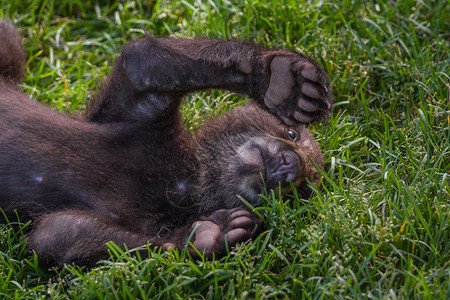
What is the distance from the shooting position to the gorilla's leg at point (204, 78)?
402 centimetres

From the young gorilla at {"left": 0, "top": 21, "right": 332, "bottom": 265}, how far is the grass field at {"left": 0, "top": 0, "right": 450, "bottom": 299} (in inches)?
7.7

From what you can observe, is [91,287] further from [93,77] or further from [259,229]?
[93,77]

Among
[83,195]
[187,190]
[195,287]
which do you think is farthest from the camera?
[187,190]

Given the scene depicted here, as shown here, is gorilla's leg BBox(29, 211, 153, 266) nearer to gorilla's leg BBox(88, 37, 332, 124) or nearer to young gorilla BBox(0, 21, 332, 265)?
young gorilla BBox(0, 21, 332, 265)

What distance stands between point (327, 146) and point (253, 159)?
0.84 metres

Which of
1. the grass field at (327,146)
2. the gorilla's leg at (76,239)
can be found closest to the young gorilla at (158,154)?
the gorilla's leg at (76,239)

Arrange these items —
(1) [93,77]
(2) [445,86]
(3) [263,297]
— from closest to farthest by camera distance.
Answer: (3) [263,297], (2) [445,86], (1) [93,77]

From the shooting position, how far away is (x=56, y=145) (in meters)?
Answer: 4.43

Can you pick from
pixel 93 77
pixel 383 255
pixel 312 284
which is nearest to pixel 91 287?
pixel 312 284

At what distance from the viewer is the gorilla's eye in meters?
4.81

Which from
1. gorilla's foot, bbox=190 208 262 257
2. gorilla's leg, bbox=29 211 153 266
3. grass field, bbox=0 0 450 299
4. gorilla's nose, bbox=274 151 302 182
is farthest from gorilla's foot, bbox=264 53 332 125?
gorilla's leg, bbox=29 211 153 266

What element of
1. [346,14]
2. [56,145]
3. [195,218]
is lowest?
[195,218]

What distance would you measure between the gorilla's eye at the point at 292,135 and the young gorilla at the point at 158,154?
11mm

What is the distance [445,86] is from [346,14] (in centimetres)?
142
